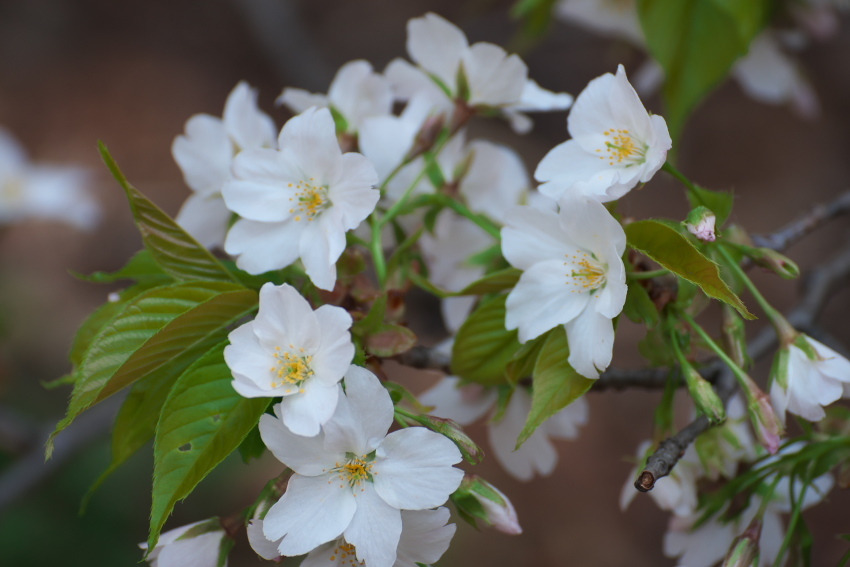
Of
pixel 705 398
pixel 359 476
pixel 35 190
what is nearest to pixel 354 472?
pixel 359 476

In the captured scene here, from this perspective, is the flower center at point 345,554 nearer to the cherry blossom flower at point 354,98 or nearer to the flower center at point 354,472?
the flower center at point 354,472

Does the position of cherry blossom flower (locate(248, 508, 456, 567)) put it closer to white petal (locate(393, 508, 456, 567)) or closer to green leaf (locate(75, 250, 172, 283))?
white petal (locate(393, 508, 456, 567))

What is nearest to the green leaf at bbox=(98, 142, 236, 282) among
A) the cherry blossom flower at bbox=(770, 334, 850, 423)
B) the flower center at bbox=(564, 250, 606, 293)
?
the flower center at bbox=(564, 250, 606, 293)

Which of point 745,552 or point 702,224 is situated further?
point 745,552

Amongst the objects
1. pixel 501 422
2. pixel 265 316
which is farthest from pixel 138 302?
pixel 501 422

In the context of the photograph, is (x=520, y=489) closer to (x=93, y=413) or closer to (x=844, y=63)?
(x=93, y=413)

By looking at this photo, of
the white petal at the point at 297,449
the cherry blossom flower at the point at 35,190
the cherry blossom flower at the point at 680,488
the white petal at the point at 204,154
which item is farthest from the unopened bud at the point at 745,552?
the cherry blossom flower at the point at 35,190

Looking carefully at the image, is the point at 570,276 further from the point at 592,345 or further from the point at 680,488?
the point at 680,488
